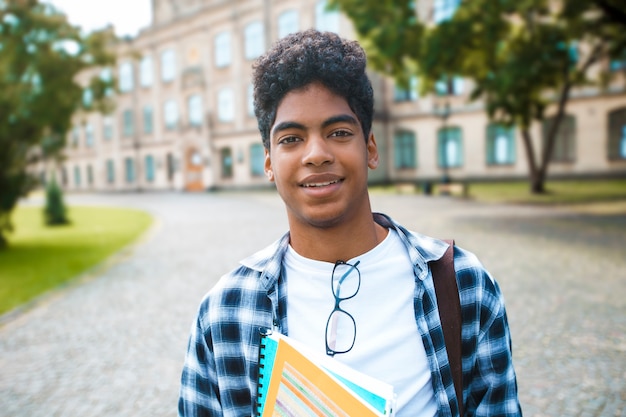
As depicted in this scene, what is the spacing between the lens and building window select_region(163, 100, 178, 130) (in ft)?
127

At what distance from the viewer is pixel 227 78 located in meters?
35.4

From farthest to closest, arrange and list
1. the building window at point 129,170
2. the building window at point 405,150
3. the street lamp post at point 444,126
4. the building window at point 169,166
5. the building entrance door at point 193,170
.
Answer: the building window at point 129,170 → the building window at point 169,166 → the building entrance door at point 193,170 → the building window at point 405,150 → the street lamp post at point 444,126

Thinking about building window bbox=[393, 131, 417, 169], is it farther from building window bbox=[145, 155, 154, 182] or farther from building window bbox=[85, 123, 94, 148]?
building window bbox=[85, 123, 94, 148]

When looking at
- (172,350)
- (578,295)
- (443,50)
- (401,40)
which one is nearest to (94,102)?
(401,40)

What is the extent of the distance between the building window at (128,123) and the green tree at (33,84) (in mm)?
30462

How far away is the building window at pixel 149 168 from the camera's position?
135 feet


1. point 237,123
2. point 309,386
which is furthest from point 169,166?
point 309,386

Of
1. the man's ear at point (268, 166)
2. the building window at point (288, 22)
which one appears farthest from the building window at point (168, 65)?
the man's ear at point (268, 166)

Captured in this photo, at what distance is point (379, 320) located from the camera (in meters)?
1.52

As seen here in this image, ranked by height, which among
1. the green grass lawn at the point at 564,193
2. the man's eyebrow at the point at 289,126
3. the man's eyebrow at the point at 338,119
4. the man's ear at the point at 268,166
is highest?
the man's eyebrow at the point at 338,119

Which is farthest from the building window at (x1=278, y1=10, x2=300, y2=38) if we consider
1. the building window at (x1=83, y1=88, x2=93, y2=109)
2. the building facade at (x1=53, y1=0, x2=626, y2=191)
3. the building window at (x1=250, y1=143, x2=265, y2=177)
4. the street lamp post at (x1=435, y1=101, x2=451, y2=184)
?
the building window at (x1=83, y1=88, x2=93, y2=109)

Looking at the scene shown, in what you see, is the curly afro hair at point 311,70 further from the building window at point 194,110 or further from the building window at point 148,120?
the building window at point 148,120

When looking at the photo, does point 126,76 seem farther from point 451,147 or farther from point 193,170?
point 451,147

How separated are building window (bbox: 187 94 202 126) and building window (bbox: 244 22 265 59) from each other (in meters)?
5.22
